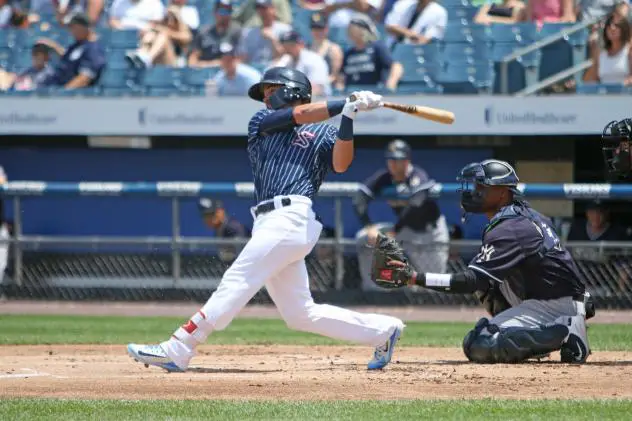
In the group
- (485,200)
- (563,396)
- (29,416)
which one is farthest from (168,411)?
(485,200)

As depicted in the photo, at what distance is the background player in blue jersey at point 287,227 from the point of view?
6590 millimetres

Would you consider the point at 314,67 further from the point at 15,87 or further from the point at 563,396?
the point at 563,396

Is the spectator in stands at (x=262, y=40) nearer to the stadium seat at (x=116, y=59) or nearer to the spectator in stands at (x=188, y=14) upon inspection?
the spectator in stands at (x=188, y=14)

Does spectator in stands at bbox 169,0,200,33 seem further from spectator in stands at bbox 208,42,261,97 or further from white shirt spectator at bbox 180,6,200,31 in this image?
spectator in stands at bbox 208,42,261,97

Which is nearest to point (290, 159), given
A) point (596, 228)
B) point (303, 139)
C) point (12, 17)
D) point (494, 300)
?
point (303, 139)

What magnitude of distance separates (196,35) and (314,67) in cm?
225

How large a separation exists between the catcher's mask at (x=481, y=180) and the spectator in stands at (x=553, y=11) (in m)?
6.80

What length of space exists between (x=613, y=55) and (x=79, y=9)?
758 centimetres

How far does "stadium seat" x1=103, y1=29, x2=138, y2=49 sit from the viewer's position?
14578 mm

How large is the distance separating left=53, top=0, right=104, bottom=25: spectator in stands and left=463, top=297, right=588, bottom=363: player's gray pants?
966 cm

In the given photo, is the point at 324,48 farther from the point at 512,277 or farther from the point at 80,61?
the point at 512,277

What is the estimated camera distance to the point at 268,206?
674 cm

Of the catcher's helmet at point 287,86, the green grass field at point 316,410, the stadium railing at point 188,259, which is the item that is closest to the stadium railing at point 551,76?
the stadium railing at point 188,259

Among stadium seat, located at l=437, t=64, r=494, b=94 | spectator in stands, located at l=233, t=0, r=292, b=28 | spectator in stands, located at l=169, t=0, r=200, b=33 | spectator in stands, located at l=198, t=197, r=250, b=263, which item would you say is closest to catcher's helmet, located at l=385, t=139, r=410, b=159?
stadium seat, located at l=437, t=64, r=494, b=94
